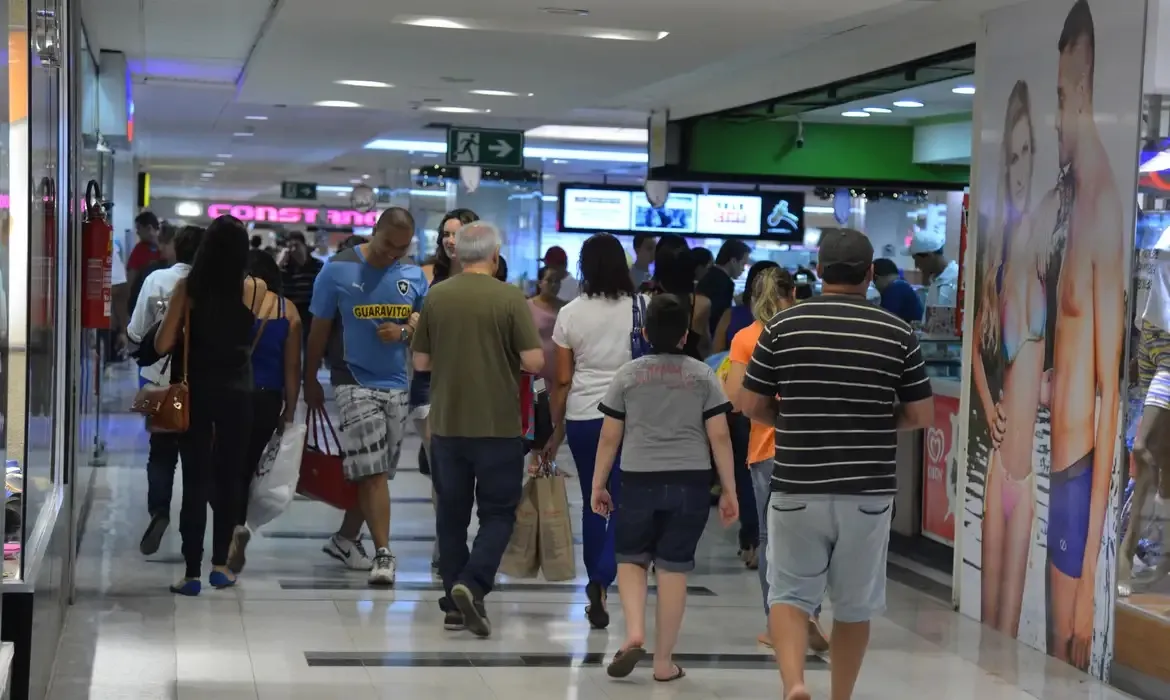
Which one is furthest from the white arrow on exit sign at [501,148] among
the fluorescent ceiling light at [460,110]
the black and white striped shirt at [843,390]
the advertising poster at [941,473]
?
the black and white striped shirt at [843,390]

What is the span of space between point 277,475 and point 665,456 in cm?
234

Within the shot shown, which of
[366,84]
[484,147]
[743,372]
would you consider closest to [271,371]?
[743,372]

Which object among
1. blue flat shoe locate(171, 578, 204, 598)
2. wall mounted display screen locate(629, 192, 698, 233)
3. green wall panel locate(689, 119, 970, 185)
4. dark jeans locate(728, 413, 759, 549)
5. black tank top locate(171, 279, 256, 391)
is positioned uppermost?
green wall panel locate(689, 119, 970, 185)

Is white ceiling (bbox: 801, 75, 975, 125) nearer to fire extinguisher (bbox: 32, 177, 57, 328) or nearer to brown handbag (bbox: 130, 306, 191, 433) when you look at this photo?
brown handbag (bbox: 130, 306, 191, 433)

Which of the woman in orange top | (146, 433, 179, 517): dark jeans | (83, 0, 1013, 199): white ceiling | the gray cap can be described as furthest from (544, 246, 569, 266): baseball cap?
the gray cap

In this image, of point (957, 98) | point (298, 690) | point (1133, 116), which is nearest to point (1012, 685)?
point (1133, 116)

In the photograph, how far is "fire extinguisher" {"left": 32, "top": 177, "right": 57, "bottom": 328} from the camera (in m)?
4.77

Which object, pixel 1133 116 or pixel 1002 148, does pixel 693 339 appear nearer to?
pixel 1002 148

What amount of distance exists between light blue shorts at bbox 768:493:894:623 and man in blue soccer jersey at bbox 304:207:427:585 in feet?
8.79

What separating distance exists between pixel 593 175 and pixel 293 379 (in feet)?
63.0

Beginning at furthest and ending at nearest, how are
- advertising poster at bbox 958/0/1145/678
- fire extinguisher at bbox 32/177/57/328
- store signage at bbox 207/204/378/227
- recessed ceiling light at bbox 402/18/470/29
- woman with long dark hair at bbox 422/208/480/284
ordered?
store signage at bbox 207/204/378/227
recessed ceiling light at bbox 402/18/470/29
woman with long dark hair at bbox 422/208/480/284
advertising poster at bbox 958/0/1145/678
fire extinguisher at bbox 32/177/57/328

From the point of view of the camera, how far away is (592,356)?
6066mm

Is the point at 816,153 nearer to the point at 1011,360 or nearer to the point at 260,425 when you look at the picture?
the point at 1011,360

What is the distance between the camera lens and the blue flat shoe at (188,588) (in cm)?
660
